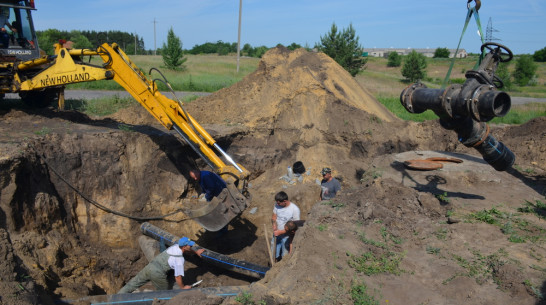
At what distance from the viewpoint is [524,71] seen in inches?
1833

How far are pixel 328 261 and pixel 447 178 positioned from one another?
15.8 feet

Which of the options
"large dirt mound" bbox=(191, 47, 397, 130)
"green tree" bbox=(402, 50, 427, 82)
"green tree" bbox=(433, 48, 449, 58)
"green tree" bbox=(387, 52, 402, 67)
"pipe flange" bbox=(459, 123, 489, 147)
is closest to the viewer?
"pipe flange" bbox=(459, 123, 489, 147)

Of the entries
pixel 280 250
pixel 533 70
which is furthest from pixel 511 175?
pixel 533 70

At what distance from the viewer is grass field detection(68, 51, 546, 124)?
63.6ft

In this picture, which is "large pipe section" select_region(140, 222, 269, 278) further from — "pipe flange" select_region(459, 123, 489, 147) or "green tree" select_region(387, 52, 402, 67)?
"green tree" select_region(387, 52, 402, 67)

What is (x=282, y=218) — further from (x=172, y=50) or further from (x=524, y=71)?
(x=524, y=71)

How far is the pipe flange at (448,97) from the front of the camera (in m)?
5.96

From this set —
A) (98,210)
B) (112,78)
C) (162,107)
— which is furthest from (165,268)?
(112,78)

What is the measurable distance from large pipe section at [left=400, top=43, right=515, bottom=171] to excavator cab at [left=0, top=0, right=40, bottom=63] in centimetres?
888

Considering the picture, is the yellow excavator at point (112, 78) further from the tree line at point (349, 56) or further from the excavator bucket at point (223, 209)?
the tree line at point (349, 56)

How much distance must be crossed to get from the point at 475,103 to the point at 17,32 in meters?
10.4

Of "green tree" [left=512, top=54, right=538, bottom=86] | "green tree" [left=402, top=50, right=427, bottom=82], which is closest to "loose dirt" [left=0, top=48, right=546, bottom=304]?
"green tree" [left=402, top=50, right=427, bottom=82]

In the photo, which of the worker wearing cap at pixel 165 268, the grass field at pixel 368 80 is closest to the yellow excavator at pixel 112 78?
the grass field at pixel 368 80

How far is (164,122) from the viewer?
8430mm
